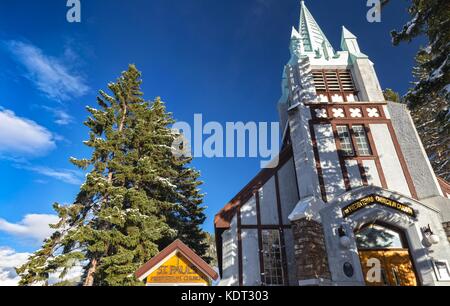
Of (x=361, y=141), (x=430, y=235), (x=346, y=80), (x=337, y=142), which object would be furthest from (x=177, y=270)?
(x=346, y=80)

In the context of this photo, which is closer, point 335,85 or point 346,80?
point 335,85

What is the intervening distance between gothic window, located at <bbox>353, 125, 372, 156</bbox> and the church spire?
6.51 meters

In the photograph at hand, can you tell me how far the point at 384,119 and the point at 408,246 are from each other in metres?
6.59

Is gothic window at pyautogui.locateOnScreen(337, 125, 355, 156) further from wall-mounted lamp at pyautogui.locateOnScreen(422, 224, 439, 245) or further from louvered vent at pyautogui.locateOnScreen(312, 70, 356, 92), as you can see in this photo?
wall-mounted lamp at pyautogui.locateOnScreen(422, 224, 439, 245)

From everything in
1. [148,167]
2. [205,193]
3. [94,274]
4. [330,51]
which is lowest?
[94,274]

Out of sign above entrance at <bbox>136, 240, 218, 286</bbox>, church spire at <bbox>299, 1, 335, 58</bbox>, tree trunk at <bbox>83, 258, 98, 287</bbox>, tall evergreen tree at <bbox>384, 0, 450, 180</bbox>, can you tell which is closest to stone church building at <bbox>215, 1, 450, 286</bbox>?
church spire at <bbox>299, 1, 335, 58</bbox>

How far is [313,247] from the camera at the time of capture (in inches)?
403

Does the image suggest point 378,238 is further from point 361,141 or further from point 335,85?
point 335,85

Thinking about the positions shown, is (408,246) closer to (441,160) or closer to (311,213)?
(311,213)

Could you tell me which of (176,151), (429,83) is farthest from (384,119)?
(176,151)

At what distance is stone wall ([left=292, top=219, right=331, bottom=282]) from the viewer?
9.84 meters

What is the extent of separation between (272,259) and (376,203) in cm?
533

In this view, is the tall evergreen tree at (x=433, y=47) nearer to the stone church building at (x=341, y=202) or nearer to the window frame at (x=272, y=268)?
the stone church building at (x=341, y=202)

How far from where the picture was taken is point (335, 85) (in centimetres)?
1576
